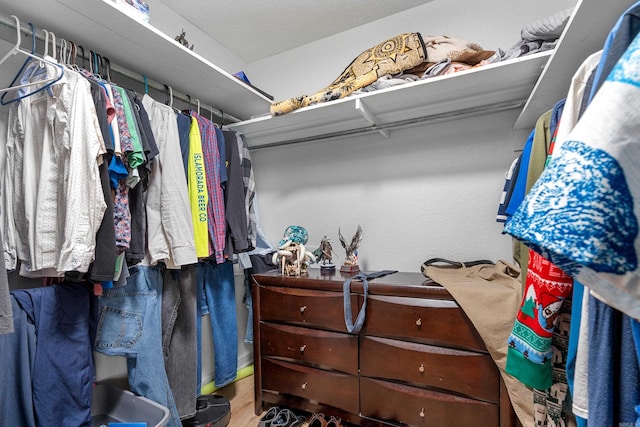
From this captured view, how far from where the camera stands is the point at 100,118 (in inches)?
41.5

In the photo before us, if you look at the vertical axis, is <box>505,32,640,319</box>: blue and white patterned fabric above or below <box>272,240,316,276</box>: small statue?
above

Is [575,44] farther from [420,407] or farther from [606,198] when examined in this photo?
[420,407]

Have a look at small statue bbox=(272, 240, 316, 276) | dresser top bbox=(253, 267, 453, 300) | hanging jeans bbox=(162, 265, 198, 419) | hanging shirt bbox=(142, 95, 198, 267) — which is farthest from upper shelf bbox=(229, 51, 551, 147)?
hanging jeans bbox=(162, 265, 198, 419)

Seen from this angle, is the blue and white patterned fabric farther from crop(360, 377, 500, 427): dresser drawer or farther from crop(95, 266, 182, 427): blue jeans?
crop(95, 266, 182, 427): blue jeans

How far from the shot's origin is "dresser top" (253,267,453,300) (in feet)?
4.10

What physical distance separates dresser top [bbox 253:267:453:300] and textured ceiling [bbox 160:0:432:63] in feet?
5.29

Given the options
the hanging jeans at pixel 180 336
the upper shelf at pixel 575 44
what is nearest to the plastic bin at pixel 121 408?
the hanging jeans at pixel 180 336

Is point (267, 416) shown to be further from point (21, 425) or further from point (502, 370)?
point (502, 370)

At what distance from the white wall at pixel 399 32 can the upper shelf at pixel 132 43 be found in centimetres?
52

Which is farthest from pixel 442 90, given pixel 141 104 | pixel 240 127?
pixel 141 104

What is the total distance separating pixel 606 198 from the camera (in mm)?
318

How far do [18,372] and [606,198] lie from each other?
1.56 metres

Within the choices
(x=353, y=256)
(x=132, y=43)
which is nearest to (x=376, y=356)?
(x=353, y=256)

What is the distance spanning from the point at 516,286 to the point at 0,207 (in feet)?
6.35
